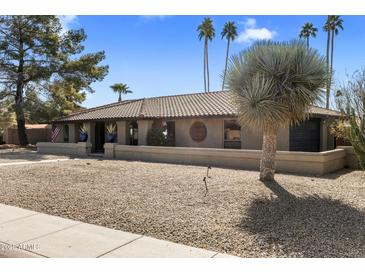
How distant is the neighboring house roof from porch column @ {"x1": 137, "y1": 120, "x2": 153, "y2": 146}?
0.48m

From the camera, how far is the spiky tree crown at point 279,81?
9320 millimetres

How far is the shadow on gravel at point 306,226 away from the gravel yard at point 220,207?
0.6 inches

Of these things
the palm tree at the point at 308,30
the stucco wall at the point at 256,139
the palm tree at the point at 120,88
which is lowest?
the stucco wall at the point at 256,139

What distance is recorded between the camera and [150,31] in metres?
13.4

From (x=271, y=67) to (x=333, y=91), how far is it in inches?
144

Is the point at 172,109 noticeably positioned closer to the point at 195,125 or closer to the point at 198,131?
the point at 195,125

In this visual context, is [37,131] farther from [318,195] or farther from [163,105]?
[318,195]

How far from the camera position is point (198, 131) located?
19531 millimetres

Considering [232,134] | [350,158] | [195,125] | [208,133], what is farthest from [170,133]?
[350,158]

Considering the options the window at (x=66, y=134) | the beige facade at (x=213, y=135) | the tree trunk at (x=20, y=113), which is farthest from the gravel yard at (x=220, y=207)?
the tree trunk at (x=20, y=113)

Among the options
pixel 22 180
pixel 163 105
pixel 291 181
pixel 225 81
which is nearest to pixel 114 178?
pixel 22 180

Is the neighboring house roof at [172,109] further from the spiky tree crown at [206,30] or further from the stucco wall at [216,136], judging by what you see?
the spiky tree crown at [206,30]

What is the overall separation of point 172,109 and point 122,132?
3877 millimetres

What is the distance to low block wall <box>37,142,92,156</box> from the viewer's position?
2183 cm
